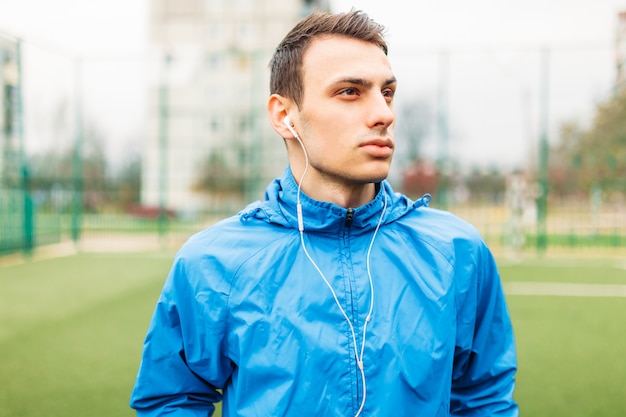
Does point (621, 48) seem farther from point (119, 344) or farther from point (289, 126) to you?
point (289, 126)

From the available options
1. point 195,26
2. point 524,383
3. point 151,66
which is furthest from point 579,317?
point 195,26

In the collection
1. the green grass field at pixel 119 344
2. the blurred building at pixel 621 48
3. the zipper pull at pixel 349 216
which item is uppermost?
the blurred building at pixel 621 48

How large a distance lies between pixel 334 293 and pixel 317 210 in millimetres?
185

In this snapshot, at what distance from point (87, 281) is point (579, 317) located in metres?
5.72

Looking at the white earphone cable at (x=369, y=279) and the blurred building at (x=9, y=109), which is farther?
the blurred building at (x=9, y=109)

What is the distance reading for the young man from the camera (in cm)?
124

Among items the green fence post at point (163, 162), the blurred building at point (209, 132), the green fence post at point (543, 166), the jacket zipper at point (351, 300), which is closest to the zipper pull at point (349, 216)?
the jacket zipper at point (351, 300)

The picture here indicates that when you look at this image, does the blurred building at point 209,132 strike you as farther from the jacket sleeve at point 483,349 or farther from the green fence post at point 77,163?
the jacket sleeve at point 483,349

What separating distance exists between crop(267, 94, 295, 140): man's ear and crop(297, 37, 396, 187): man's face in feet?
0.27

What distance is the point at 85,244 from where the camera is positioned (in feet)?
38.3

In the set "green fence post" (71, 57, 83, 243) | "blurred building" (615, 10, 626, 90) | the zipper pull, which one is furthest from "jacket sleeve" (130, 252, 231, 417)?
"green fence post" (71, 57, 83, 243)

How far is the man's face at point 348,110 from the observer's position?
130 cm

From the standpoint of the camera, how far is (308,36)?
138cm

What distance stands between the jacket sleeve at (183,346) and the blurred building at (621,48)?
1017cm
